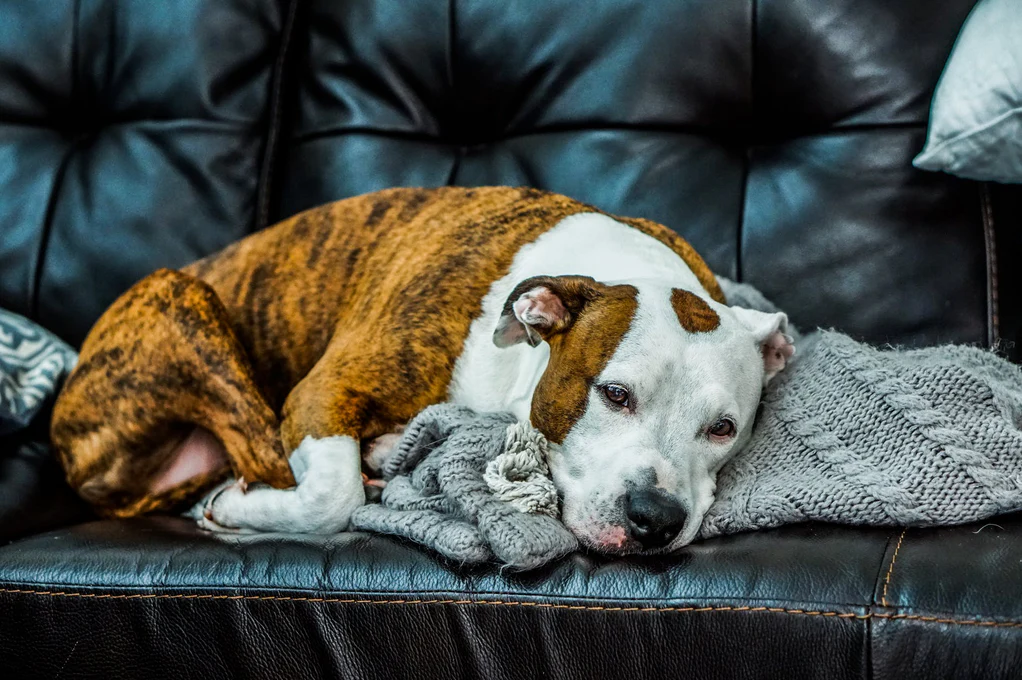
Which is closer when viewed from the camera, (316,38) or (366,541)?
(366,541)

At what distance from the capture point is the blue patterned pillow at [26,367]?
7.06ft

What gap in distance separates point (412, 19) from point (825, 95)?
1063mm

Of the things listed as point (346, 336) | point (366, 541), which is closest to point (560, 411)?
point (366, 541)

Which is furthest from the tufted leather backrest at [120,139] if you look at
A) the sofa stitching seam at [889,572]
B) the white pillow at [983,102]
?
the sofa stitching seam at [889,572]

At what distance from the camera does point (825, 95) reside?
227 centimetres

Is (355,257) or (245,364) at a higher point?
(355,257)

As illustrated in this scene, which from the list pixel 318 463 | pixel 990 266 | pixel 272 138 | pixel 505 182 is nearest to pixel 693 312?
pixel 318 463

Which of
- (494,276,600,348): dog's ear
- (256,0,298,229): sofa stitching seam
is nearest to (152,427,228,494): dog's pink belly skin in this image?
(256,0,298,229): sofa stitching seam

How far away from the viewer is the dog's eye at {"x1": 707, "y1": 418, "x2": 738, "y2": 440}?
1601 mm

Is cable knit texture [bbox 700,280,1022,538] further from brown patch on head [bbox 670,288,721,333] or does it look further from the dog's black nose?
brown patch on head [bbox 670,288,721,333]

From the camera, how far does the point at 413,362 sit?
6.10ft

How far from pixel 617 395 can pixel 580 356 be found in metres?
0.11

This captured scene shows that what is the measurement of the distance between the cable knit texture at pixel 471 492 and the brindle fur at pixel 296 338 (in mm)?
172

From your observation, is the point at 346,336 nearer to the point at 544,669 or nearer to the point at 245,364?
the point at 245,364
